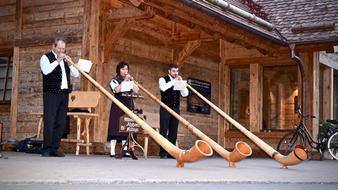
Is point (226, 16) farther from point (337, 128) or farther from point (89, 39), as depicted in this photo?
point (337, 128)

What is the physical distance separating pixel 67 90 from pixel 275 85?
7.43m

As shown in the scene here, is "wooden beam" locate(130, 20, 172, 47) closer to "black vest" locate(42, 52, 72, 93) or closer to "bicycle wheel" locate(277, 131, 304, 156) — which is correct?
"bicycle wheel" locate(277, 131, 304, 156)

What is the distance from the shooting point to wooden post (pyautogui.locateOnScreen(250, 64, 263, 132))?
564 inches

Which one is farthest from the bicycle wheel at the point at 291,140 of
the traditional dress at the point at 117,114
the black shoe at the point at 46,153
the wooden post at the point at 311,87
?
the black shoe at the point at 46,153

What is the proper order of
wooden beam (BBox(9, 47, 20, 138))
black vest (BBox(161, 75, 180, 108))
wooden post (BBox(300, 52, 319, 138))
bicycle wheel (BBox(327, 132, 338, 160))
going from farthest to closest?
wooden post (BBox(300, 52, 319, 138))
bicycle wheel (BBox(327, 132, 338, 160))
wooden beam (BBox(9, 47, 20, 138))
black vest (BBox(161, 75, 180, 108))

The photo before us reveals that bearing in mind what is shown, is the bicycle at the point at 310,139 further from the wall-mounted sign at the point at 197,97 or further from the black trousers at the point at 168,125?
the black trousers at the point at 168,125

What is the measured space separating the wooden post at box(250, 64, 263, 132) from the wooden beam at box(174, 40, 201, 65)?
81.7 inches

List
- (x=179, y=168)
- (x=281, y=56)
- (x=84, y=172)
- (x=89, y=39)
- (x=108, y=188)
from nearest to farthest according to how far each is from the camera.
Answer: (x=108, y=188) < (x=84, y=172) < (x=179, y=168) < (x=89, y=39) < (x=281, y=56)

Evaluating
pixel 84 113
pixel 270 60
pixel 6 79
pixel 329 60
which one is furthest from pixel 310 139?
pixel 6 79

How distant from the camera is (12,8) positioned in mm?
12484

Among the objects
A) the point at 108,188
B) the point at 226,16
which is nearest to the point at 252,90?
the point at 226,16

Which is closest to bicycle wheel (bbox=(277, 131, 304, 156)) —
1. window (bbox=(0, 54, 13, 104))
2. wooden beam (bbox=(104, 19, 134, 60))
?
wooden beam (bbox=(104, 19, 134, 60))

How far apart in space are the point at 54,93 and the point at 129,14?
8.56ft

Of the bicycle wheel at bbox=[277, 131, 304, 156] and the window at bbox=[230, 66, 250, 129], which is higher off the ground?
the window at bbox=[230, 66, 250, 129]
